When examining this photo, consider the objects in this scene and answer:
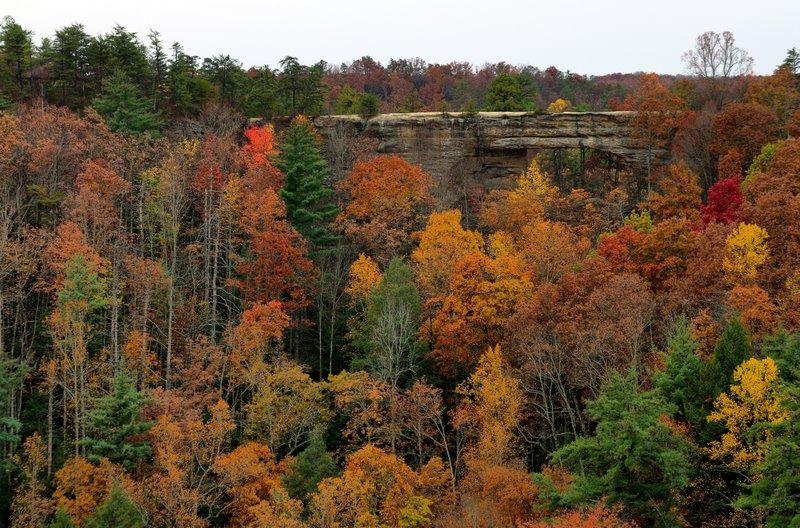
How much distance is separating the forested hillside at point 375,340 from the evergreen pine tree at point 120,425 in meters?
0.12

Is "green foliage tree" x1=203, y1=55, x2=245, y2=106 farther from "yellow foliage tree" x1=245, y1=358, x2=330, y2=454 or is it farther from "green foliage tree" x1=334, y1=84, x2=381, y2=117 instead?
"yellow foliage tree" x1=245, y1=358, x2=330, y2=454

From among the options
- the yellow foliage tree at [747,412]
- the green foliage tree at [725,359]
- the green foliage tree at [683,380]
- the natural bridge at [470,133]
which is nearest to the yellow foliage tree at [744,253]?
the green foliage tree at [725,359]

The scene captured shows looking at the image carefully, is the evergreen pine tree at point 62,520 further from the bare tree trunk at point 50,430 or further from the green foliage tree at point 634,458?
the green foliage tree at point 634,458

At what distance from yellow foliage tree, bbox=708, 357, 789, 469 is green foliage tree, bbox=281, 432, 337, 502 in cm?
1396

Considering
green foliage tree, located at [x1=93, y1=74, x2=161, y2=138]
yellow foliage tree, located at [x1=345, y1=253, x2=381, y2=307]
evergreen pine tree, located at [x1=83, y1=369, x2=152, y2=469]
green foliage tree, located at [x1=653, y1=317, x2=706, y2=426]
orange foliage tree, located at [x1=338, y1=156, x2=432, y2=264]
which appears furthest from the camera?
green foliage tree, located at [x1=93, y1=74, x2=161, y2=138]

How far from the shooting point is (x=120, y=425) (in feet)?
110

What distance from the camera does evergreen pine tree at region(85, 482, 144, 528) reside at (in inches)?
1141

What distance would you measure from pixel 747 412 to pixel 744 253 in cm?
1020

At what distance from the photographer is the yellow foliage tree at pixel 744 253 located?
113 feet

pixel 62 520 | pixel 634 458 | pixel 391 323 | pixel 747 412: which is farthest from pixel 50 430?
pixel 747 412

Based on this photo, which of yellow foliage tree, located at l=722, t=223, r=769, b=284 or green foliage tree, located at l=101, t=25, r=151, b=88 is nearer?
yellow foliage tree, located at l=722, t=223, r=769, b=284

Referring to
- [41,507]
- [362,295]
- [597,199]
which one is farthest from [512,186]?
[41,507]

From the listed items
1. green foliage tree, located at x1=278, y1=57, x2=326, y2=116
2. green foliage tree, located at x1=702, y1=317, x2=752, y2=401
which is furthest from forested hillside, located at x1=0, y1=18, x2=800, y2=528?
green foliage tree, located at x1=278, y1=57, x2=326, y2=116

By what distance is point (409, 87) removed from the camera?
96250 millimetres
